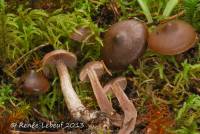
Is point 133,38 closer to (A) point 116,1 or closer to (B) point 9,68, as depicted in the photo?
(A) point 116,1

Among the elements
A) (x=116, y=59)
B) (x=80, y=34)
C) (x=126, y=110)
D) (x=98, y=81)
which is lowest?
(x=126, y=110)

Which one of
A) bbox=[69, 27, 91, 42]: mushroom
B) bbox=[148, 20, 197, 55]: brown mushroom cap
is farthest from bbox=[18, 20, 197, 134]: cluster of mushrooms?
bbox=[69, 27, 91, 42]: mushroom

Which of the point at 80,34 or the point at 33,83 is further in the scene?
the point at 80,34

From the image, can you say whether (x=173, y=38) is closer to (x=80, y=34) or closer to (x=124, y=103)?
(x=124, y=103)

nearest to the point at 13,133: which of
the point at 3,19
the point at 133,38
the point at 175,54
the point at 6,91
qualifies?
the point at 6,91

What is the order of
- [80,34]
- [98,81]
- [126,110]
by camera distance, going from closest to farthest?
[126,110], [98,81], [80,34]

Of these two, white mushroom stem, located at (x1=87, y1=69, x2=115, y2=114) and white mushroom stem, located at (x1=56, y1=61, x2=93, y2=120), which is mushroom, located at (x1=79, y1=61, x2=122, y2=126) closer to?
white mushroom stem, located at (x1=87, y1=69, x2=115, y2=114)

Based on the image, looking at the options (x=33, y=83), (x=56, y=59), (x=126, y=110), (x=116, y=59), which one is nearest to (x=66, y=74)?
(x=56, y=59)

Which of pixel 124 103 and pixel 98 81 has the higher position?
pixel 98 81

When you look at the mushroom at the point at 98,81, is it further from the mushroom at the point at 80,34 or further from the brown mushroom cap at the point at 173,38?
the brown mushroom cap at the point at 173,38
